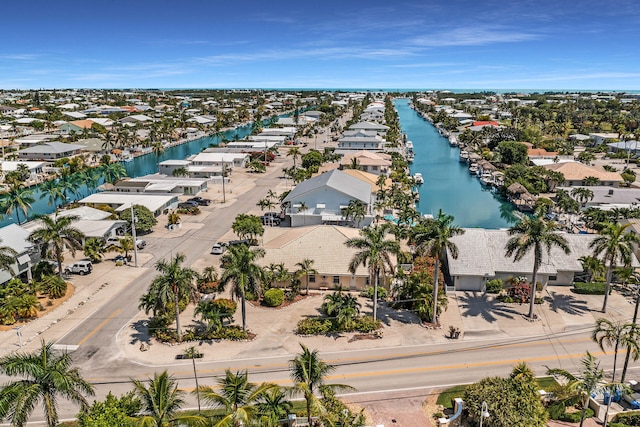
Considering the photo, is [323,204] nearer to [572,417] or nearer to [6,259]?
[6,259]

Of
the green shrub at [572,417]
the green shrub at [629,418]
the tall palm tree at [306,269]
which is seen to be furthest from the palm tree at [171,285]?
the green shrub at [629,418]

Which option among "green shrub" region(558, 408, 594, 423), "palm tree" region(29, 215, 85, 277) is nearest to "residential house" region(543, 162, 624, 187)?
"green shrub" region(558, 408, 594, 423)

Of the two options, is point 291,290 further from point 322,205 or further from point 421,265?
point 322,205

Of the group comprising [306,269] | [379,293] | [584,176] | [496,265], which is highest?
[584,176]

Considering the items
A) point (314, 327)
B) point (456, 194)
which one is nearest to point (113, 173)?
point (456, 194)

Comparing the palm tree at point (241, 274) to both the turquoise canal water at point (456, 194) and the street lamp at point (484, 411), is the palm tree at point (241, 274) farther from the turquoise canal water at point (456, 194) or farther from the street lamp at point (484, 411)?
the turquoise canal water at point (456, 194)

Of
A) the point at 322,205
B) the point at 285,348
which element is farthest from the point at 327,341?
the point at 322,205
